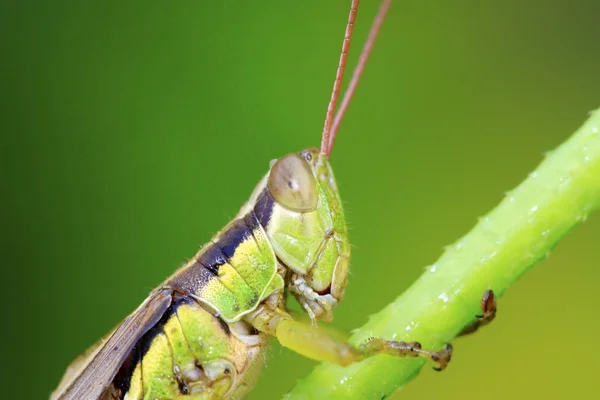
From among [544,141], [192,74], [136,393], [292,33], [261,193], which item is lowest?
[136,393]

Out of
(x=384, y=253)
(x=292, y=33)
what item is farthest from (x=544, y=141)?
(x=292, y=33)

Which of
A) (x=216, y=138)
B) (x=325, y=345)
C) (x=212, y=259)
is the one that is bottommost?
(x=325, y=345)

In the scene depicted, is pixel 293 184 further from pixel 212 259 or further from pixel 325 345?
pixel 325 345

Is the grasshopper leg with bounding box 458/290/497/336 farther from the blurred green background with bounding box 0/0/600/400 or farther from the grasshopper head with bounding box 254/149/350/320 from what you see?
the blurred green background with bounding box 0/0/600/400

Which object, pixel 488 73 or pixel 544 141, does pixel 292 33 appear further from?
pixel 544 141

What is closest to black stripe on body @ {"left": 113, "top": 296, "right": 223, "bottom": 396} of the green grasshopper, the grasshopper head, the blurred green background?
the green grasshopper

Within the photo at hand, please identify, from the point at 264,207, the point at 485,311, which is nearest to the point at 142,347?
the point at 264,207
